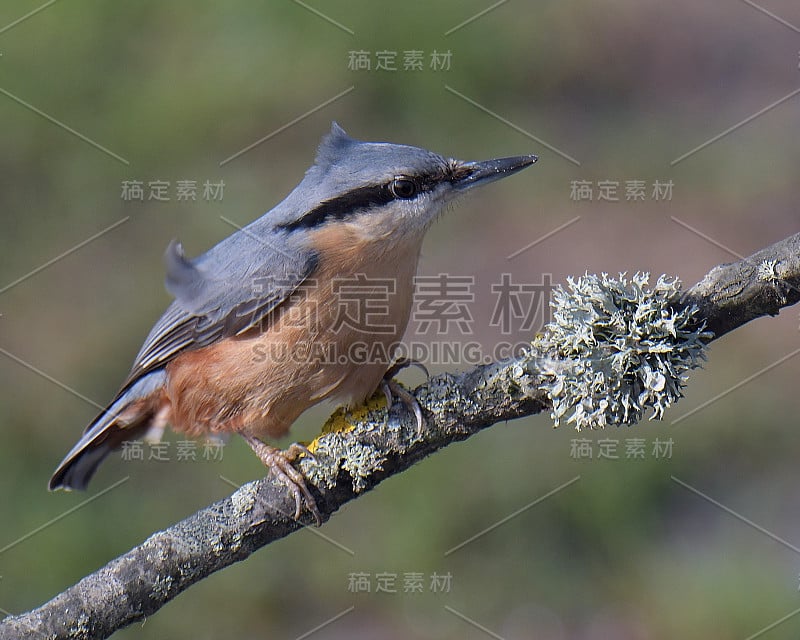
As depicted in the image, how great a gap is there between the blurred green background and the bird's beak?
196 cm

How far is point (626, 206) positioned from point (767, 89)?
1619mm

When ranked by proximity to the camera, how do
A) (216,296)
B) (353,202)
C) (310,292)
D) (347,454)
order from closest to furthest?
1. (347,454)
2. (310,292)
3. (353,202)
4. (216,296)

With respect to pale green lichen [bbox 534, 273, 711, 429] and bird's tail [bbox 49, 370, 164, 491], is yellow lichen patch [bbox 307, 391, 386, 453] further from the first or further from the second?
bird's tail [bbox 49, 370, 164, 491]

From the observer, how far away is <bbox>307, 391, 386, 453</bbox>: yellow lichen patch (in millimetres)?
2799

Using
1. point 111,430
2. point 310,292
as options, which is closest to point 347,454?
point 310,292

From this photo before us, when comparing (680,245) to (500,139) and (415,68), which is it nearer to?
(500,139)

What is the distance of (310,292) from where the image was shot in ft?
10.6

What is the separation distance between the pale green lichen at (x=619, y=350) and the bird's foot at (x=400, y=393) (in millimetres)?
398

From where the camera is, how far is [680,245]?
5906 mm

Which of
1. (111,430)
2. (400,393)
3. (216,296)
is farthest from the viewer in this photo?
(111,430)

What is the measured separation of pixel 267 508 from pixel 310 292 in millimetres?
878

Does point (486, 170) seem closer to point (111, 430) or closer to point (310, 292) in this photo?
point (310, 292)

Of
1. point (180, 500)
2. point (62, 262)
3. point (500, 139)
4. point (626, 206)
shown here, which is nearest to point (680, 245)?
point (626, 206)

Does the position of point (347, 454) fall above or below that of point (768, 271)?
below
